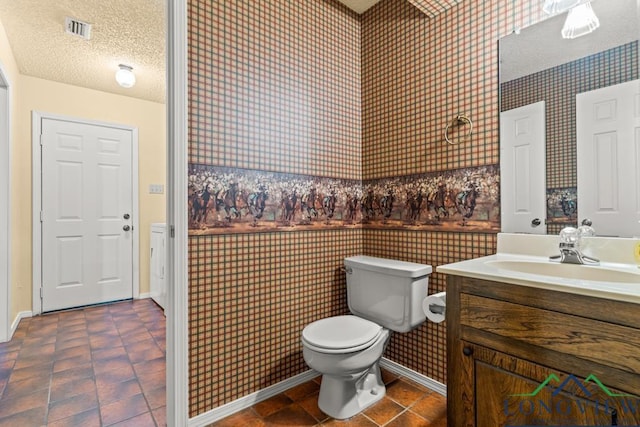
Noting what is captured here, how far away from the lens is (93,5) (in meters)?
2.07

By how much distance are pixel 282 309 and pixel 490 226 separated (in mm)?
1211

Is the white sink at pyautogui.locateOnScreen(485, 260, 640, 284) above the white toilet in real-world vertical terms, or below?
above

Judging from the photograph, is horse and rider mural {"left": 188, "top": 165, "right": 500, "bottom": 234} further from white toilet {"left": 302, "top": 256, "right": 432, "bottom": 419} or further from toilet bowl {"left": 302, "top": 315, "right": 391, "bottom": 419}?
toilet bowl {"left": 302, "top": 315, "right": 391, "bottom": 419}

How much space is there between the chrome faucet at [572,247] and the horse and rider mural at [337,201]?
A: 1.02 ft

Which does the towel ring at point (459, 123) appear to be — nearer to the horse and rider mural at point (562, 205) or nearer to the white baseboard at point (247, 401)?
the horse and rider mural at point (562, 205)

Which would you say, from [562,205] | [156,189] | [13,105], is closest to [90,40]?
[13,105]

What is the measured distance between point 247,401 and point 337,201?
4.15 feet

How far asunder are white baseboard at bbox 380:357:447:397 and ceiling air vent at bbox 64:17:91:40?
3.17 metres

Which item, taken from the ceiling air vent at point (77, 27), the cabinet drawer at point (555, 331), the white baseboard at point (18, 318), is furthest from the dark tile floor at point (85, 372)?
the ceiling air vent at point (77, 27)

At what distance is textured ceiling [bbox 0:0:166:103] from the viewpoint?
2.09 m

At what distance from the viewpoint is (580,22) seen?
134cm

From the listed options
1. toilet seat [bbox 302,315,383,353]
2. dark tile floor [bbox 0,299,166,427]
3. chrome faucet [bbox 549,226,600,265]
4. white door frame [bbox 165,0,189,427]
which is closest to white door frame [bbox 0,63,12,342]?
dark tile floor [bbox 0,299,166,427]

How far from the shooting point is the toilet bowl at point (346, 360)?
1442mm

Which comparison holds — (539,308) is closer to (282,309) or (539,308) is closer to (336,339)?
(336,339)
